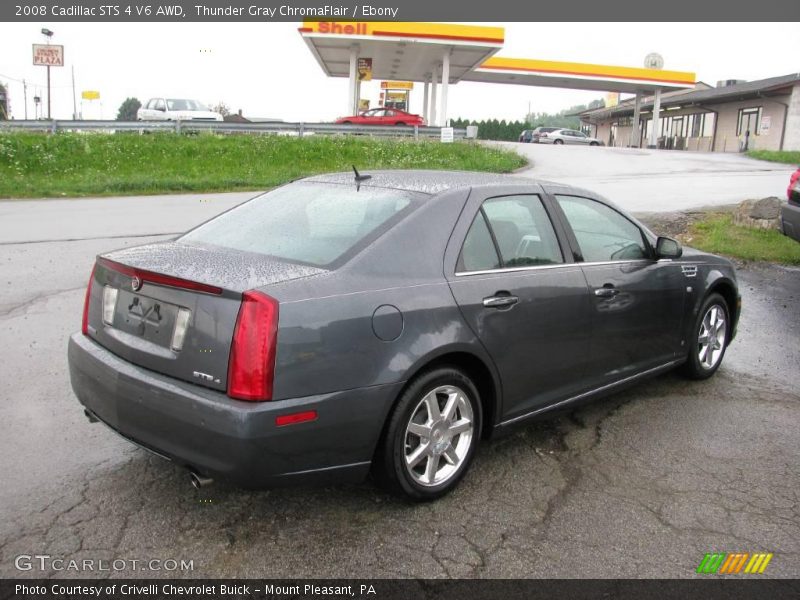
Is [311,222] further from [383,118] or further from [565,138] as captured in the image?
[565,138]

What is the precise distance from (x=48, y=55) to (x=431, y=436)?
36.3 meters

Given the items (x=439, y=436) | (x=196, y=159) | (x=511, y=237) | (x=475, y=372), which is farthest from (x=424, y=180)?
(x=196, y=159)

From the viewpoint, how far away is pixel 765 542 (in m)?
3.12

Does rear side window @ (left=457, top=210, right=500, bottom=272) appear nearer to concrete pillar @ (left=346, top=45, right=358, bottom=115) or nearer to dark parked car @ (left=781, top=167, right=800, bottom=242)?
dark parked car @ (left=781, top=167, right=800, bottom=242)

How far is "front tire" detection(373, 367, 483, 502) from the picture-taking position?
124 inches

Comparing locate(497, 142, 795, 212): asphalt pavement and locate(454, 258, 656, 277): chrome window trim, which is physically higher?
locate(497, 142, 795, 212): asphalt pavement

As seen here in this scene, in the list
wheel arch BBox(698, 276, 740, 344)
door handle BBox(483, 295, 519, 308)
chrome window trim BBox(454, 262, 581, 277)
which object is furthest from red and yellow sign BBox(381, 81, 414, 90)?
door handle BBox(483, 295, 519, 308)

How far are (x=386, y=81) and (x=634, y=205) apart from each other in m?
38.9

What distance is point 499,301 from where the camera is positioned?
351 cm

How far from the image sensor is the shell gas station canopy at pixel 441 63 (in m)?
30.4

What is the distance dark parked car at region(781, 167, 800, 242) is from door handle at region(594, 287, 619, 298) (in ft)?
17.5

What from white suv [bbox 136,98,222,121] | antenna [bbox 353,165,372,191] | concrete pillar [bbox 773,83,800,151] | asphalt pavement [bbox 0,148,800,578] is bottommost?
asphalt pavement [bbox 0,148,800,578]

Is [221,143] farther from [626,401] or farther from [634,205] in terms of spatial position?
[626,401]

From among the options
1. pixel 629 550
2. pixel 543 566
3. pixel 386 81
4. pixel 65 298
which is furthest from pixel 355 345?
pixel 386 81
